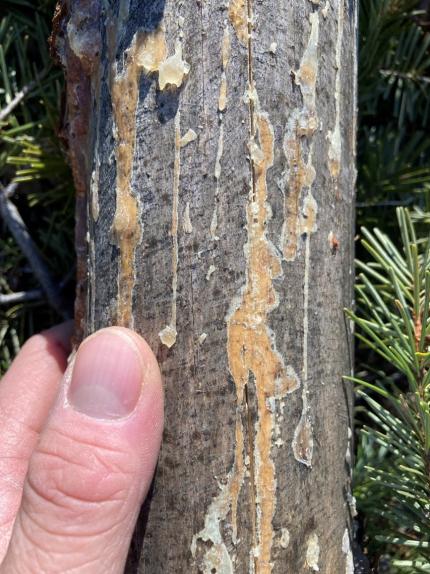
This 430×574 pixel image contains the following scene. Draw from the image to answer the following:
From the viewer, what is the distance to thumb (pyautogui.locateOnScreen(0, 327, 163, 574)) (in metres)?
0.66

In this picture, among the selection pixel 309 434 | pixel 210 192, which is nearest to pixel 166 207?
pixel 210 192

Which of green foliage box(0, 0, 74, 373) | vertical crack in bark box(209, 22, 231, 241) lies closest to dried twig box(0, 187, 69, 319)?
green foliage box(0, 0, 74, 373)

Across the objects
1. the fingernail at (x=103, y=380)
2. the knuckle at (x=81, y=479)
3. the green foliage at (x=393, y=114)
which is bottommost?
the knuckle at (x=81, y=479)

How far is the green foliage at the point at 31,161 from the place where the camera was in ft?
3.33

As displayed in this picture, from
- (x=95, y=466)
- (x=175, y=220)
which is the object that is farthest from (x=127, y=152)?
(x=95, y=466)

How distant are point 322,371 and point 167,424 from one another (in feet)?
0.60

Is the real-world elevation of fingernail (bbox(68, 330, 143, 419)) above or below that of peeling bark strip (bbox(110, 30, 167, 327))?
below

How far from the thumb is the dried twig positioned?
0.43 meters

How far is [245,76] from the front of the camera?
0.63 metres

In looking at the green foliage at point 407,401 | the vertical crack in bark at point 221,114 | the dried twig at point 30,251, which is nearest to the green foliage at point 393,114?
the green foliage at point 407,401

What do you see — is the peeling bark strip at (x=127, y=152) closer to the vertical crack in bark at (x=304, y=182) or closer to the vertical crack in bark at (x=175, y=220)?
the vertical crack in bark at (x=175, y=220)

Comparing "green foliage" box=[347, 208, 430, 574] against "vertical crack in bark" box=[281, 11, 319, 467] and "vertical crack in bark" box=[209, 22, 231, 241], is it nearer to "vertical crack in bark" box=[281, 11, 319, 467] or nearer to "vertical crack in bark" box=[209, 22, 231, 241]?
"vertical crack in bark" box=[281, 11, 319, 467]

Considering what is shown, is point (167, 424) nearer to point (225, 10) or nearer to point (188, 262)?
point (188, 262)

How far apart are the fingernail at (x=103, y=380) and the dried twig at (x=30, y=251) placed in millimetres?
419
